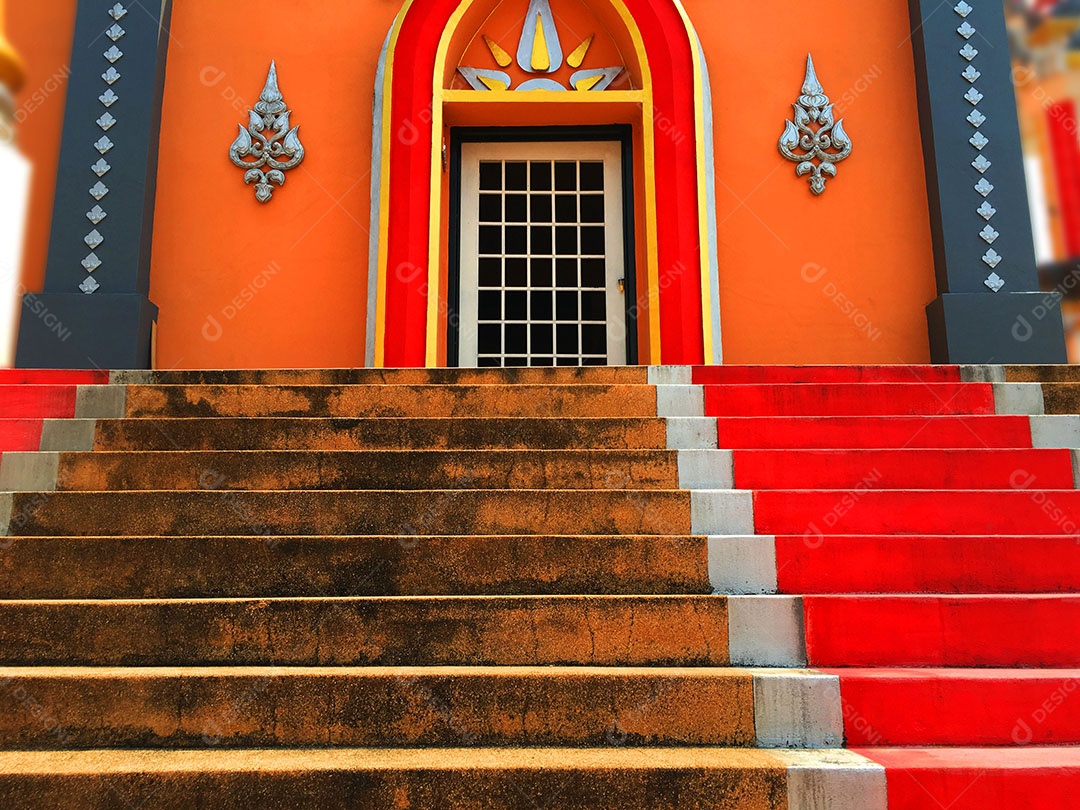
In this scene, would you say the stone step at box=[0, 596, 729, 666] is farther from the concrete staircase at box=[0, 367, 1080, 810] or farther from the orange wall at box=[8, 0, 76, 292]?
the orange wall at box=[8, 0, 76, 292]

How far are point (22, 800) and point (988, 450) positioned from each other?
3261 mm

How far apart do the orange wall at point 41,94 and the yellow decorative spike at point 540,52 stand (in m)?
3.28

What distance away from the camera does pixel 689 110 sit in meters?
5.78

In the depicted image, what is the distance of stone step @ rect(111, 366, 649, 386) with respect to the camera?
3814 mm

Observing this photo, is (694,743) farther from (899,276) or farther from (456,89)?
(456,89)

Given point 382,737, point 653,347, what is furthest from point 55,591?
point 653,347

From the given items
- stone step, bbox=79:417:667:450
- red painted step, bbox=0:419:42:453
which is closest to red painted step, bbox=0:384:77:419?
red painted step, bbox=0:419:42:453

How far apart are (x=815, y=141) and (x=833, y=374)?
8.60 feet

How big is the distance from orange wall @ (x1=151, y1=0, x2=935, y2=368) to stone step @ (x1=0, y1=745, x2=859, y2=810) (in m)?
3.96

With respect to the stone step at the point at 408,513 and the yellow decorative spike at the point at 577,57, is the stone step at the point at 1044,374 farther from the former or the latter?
the yellow decorative spike at the point at 577,57

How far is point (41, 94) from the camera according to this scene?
19.3 ft

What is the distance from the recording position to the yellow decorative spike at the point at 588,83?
19.6ft

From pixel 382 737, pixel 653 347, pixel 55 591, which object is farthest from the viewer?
pixel 653 347

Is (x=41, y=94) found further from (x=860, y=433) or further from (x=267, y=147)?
(x=860, y=433)
